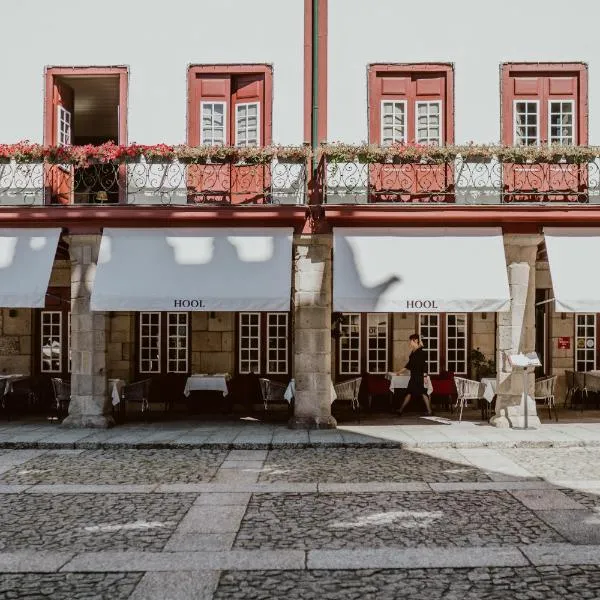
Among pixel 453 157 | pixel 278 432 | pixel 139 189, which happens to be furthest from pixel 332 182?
pixel 278 432

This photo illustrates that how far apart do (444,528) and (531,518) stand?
969mm

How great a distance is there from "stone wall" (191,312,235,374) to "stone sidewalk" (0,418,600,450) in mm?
3011

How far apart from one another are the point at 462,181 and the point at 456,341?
5.14m

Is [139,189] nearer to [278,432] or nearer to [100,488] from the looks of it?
[278,432]

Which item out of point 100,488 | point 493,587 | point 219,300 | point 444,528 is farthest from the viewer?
point 219,300

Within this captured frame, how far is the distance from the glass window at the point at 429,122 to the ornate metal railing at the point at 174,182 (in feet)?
7.81

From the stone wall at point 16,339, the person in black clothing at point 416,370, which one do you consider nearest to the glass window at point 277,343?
the person in black clothing at point 416,370

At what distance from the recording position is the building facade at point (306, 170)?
515 inches

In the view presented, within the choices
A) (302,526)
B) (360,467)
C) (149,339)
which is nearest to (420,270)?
(360,467)

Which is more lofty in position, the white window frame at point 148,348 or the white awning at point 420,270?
the white awning at point 420,270

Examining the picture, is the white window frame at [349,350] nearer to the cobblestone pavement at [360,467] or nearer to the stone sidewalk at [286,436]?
the stone sidewalk at [286,436]

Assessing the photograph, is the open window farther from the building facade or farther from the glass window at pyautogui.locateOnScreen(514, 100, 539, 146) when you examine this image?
the glass window at pyautogui.locateOnScreen(514, 100, 539, 146)

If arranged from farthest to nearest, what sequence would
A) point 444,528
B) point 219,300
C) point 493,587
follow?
point 219,300 < point 444,528 < point 493,587

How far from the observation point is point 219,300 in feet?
42.5
